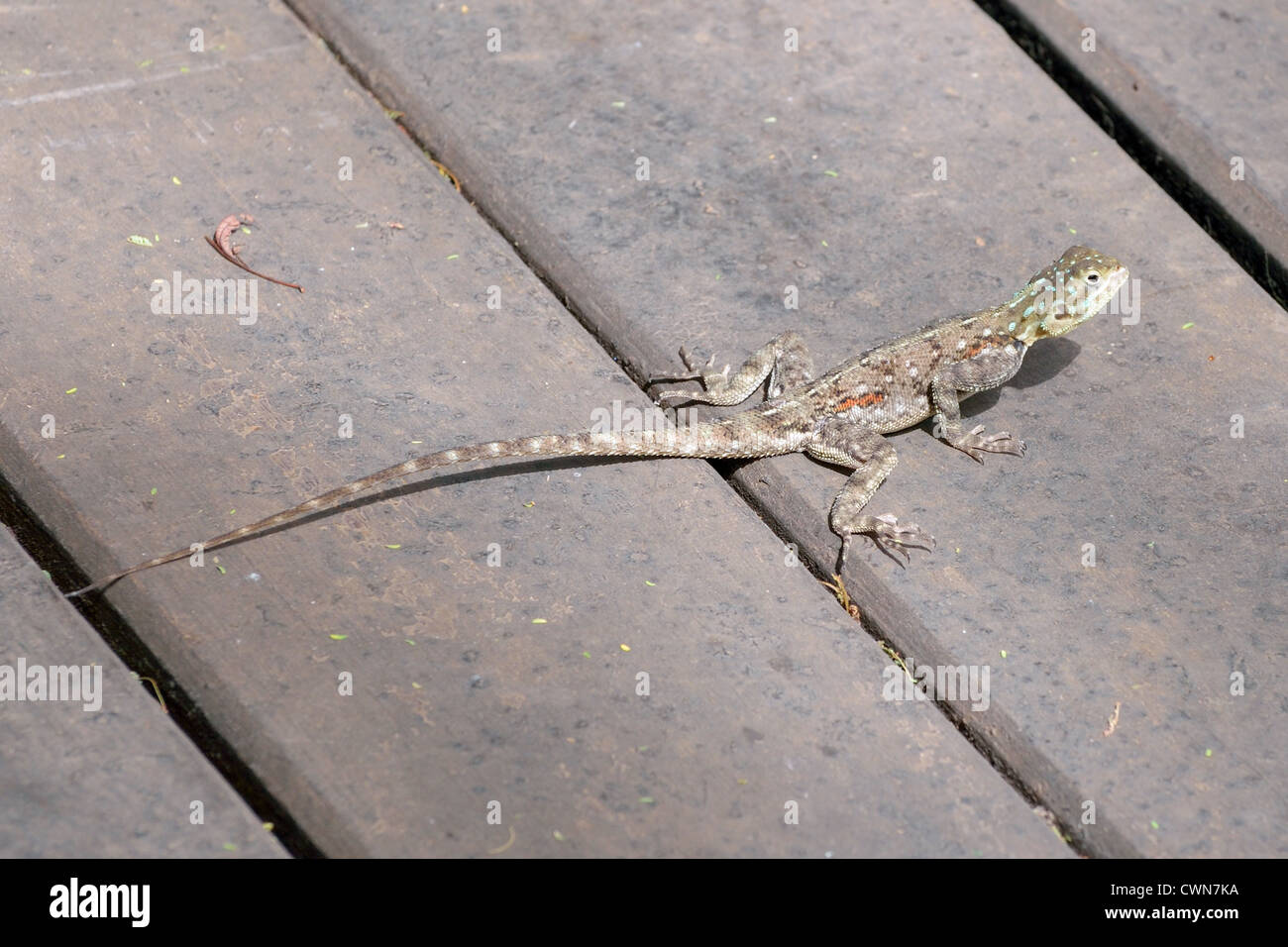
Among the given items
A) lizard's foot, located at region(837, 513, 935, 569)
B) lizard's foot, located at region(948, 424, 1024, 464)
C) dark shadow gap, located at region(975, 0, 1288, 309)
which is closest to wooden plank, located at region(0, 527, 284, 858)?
lizard's foot, located at region(837, 513, 935, 569)

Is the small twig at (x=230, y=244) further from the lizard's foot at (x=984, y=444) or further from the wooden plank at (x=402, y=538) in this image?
the lizard's foot at (x=984, y=444)

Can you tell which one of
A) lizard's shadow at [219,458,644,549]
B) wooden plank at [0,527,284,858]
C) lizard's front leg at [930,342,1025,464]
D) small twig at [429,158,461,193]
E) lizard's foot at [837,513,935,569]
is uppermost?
small twig at [429,158,461,193]

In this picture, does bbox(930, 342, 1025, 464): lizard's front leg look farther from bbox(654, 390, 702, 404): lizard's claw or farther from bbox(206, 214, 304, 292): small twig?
bbox(206, 214, 304, 292): small twig

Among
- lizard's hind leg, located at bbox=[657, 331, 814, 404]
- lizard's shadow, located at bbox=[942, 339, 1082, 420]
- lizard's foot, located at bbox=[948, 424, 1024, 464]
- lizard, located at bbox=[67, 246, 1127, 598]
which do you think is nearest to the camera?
lizard, located at bbox=[67, 246, 1127, 598]

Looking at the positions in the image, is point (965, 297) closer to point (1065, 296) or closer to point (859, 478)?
point (1065, 296)

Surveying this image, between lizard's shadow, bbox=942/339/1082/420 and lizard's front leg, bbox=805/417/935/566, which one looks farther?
lizard's shadow, bbox=942/339/1082/420

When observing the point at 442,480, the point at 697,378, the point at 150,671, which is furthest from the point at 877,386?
the point at 150,671

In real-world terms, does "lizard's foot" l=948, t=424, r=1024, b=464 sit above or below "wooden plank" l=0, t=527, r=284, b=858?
above
